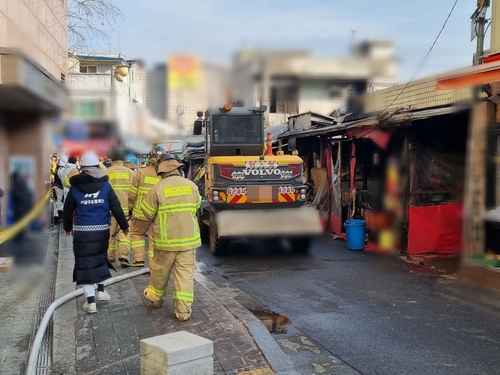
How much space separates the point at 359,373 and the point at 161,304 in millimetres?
2256

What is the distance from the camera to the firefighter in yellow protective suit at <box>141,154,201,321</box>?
505 centimetres

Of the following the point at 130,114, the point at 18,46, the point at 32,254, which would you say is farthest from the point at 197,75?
the point at 32,254

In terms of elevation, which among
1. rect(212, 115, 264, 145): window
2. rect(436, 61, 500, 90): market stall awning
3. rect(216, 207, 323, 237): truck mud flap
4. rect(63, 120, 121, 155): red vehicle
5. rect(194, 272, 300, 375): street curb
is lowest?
rect(194, 272, 300, 375): street curb

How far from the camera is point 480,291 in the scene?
23.0 feet

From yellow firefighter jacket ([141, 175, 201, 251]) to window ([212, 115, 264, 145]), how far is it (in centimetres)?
473

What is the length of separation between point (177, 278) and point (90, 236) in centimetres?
97

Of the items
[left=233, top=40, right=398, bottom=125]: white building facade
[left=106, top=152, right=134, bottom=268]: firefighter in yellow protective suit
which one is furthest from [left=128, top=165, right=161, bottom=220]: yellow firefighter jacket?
[left=233, top=40, right=398, bottom=125]: white building facade

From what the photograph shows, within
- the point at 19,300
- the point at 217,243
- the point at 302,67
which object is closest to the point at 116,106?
the point at 302,67

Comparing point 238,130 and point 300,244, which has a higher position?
point 238,130

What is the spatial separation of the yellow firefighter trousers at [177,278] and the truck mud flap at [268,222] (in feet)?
12.1

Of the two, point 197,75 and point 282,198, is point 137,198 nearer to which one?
point 282,198

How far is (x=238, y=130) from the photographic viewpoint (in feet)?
32.6

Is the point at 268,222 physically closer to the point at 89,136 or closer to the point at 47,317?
the point at 47,317

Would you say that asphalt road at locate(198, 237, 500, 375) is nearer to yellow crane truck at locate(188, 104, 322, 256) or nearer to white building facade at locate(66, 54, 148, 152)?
yellow crane truck at locate(188, 104, 322, 256)
